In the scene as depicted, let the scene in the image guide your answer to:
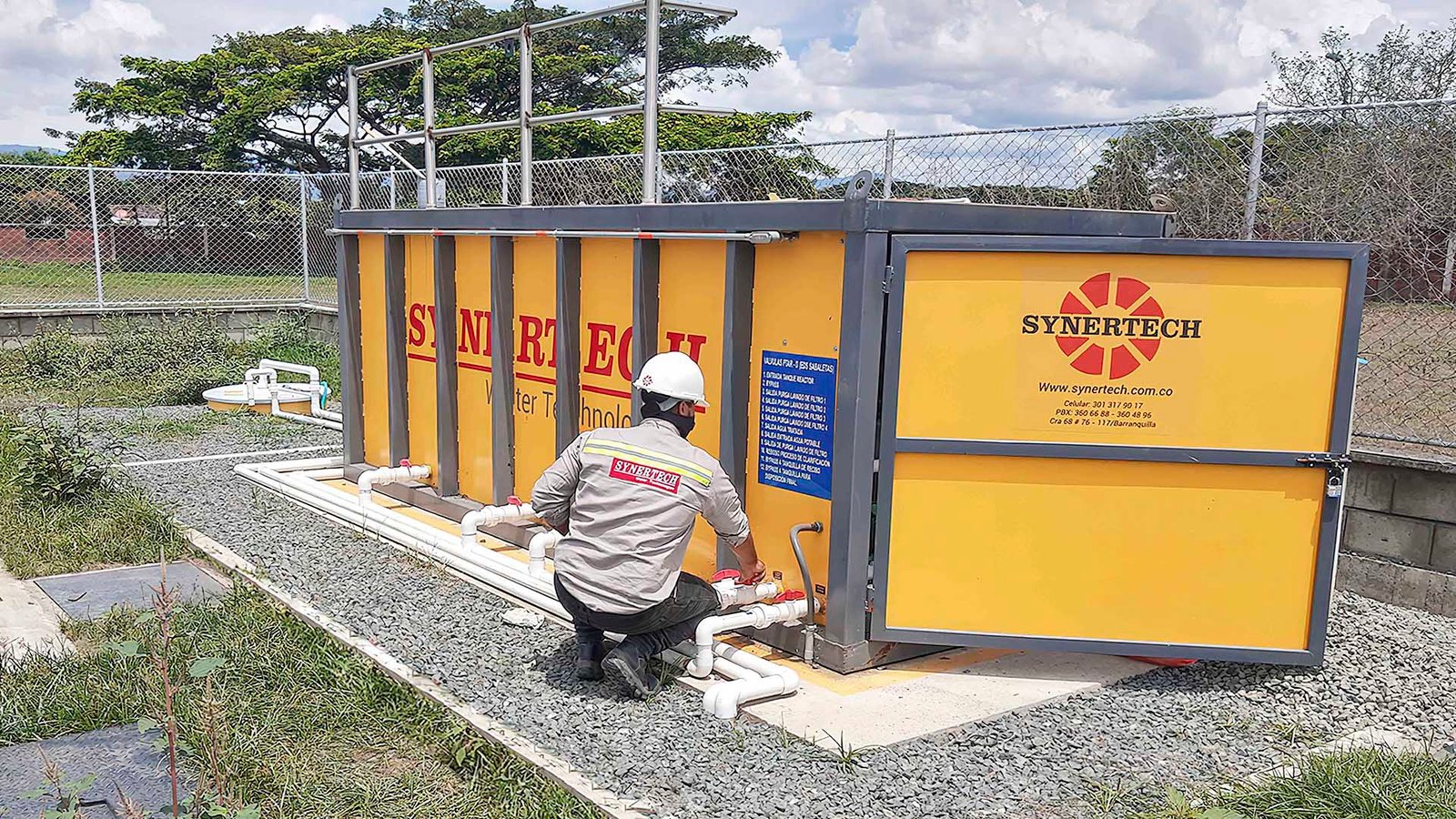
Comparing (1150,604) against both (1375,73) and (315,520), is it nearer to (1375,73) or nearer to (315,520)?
(315,520)

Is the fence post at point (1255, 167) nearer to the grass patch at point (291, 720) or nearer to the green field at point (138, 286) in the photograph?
the grass patch at point (291, 720)

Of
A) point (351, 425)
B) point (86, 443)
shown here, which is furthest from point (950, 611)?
point (86, 443)

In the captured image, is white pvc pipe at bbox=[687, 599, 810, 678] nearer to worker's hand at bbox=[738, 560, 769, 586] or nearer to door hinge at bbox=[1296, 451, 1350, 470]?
A: worker's hand at bbox=[738, 560, 769, 586]

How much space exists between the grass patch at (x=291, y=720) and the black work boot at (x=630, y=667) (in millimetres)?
642

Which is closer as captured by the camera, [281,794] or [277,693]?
[281,794]

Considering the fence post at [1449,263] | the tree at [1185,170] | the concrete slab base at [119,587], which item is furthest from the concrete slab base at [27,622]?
the fence post at [1449,263]

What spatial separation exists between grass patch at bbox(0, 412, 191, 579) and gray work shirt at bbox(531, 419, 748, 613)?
3.44m

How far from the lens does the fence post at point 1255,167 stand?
6605mm

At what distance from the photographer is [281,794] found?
3.97 meters

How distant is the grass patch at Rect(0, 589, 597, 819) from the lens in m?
3.99

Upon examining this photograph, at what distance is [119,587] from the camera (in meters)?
6.34

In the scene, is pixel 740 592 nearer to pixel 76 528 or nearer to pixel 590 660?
pixel 590 660

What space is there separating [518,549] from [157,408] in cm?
759

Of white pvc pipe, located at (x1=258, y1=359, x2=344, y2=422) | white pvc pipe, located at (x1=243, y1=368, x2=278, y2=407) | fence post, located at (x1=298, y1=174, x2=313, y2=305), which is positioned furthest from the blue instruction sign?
fence post, located at (x1=298, y1=174, x2=313, y2=305)
